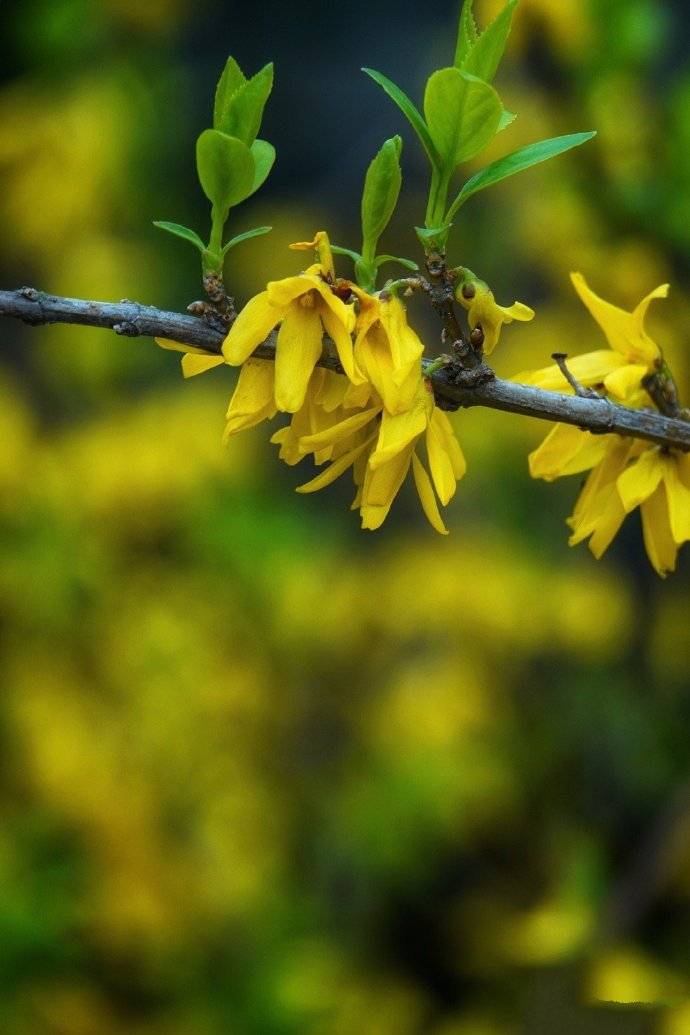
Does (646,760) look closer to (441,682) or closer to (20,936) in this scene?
(441,682)

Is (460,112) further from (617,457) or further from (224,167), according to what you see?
Answer: (617,457)

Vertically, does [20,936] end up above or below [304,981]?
above

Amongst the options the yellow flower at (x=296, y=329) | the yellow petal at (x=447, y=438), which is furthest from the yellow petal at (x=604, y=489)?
the yellow flower at (x=296, y=329)

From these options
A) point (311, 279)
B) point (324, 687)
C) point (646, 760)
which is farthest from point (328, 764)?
point (311, 279)

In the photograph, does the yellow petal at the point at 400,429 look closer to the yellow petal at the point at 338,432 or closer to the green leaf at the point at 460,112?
the yellow petal at the point at 338,432

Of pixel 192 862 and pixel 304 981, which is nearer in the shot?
pixel 304 981

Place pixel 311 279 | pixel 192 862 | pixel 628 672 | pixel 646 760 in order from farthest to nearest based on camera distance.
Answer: pixel 628 672
pixel 646 760
pixel 192 862
pixel 311 279

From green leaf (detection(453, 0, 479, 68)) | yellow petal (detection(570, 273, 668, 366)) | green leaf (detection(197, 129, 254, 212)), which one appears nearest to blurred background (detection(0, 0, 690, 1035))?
yellow petal (detection(570, 273, 668, 366))
